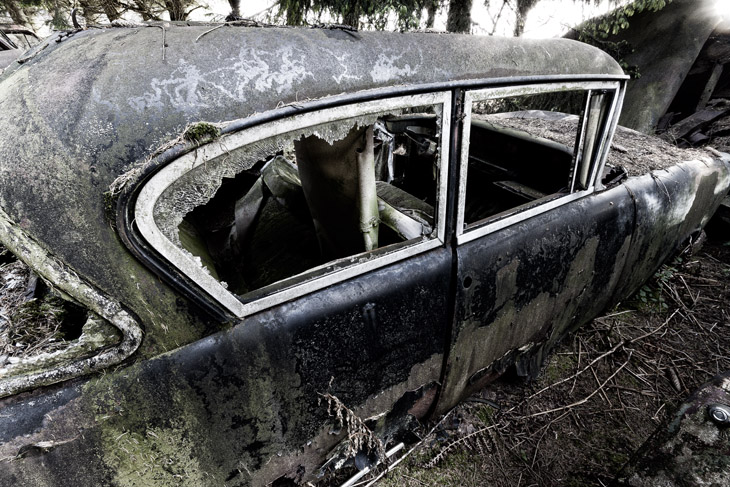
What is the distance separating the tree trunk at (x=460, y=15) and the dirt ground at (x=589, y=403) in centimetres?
515

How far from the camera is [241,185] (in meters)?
2.67

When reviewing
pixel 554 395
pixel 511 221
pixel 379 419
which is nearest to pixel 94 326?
pixel 379 419

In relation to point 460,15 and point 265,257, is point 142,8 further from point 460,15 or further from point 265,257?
point 265,257

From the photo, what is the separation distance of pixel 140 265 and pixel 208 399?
474 millimetres

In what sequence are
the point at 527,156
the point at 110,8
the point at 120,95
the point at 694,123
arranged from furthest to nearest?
the point at 110,8, the point at 694,123, the point at 527,156, the point at 120,95

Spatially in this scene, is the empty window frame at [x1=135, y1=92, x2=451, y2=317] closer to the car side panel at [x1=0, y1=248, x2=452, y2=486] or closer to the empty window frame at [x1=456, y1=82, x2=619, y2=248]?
the car side panel at [x1=0, y1=248, x2=452, y2=486]

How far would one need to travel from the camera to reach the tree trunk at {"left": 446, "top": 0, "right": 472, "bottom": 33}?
21.0ft

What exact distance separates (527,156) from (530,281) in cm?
120

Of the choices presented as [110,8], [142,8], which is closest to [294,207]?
[110,8]

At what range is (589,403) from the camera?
241cm

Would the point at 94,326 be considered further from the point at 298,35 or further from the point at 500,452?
the point at 500,452

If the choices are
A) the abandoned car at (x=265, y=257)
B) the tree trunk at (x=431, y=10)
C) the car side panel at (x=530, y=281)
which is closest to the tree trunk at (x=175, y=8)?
the tree trunk at (x=431, y=10)

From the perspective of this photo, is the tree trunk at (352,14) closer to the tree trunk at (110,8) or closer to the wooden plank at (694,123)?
the wooden plank at (694,123)

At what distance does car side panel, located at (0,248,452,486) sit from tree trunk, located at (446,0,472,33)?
640cm
